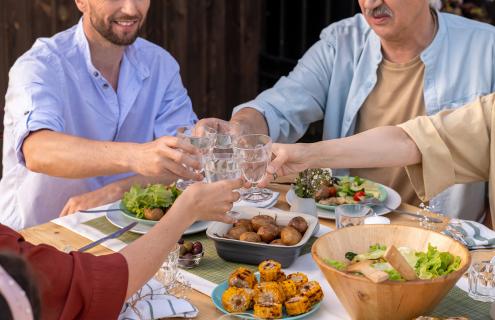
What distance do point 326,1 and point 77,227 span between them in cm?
358

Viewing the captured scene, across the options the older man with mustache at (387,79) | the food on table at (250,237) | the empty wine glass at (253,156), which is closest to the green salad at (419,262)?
the food on table at (250,237)

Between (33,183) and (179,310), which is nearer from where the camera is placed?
(179,310)

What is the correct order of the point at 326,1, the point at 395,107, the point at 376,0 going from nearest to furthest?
the point at 376,0
the point at 395,107
the point at 326,1

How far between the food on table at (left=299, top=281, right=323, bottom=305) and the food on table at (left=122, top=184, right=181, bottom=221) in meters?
0.69

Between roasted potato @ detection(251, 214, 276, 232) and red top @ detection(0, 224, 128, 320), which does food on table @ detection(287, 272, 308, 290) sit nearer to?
roasted potato @ detection(251, 214, 276, 232)

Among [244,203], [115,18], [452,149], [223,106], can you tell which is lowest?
[223,106]

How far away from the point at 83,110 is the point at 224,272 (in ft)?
4.53

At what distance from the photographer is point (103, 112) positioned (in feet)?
11.0

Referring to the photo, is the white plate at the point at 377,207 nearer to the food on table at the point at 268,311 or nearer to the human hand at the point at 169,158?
the human hand at the point at 169,158

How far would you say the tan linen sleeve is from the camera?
2646 millimetres

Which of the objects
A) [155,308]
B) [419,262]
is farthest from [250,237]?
[419,262]

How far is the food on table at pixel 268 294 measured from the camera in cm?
192

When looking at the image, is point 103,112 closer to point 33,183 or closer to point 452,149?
point 33,183

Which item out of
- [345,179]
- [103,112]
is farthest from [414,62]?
[103,112]
